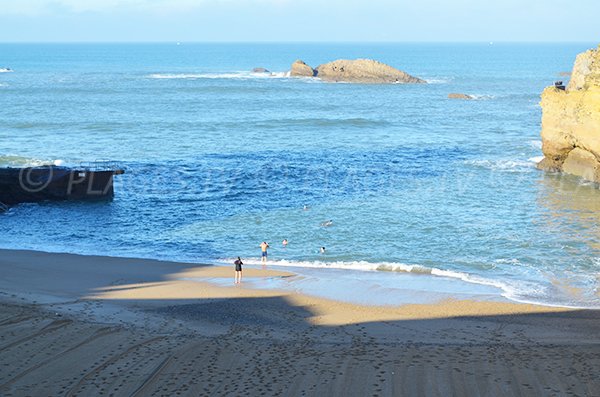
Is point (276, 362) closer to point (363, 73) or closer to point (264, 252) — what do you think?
point (264, 252)

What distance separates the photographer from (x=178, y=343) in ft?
61.0

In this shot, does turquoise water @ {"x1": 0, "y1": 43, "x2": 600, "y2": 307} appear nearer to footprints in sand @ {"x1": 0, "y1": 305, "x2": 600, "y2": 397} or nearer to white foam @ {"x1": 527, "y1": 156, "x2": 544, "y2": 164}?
white foam @ {"x1": 527, "y1": 156, "x2": 544, "y2": 164}

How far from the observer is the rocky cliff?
11825 cm

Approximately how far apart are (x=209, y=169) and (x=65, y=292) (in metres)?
23.5

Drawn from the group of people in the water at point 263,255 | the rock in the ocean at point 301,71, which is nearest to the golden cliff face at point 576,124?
the group of people in the water at point 263,255

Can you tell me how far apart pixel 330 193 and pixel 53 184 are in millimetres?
14013

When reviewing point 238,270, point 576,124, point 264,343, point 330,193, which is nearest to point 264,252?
point 238,270

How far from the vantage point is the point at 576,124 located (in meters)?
41.7

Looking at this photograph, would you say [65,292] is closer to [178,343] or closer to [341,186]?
[178,343]

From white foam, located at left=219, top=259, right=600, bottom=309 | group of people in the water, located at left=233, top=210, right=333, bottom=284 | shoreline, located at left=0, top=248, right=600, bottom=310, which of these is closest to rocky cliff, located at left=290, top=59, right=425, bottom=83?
group of people in the water, located at left=233, top=210, right=333, bottom=284

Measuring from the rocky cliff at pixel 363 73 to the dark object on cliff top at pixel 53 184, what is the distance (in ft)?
273

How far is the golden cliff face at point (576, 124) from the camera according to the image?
132ft

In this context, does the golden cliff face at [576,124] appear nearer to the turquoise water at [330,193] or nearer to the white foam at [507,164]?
the turquoise water at [330,193]

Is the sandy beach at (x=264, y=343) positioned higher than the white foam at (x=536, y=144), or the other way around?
the white foam at (x=536, y=144)
